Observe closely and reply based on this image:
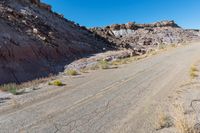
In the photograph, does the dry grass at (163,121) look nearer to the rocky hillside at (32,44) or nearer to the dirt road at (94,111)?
the dirt road at (94,111)

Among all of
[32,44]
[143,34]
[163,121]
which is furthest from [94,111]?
[143,34]

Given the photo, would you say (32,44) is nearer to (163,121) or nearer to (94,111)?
(94,111)

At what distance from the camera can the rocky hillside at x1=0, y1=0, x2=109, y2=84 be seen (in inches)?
859

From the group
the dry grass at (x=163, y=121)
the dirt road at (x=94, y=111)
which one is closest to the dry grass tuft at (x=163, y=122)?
the dry grass at (x=163, y=121)

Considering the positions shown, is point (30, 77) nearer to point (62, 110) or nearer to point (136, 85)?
point (136, 85)

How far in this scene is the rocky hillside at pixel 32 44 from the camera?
2181 centimetres

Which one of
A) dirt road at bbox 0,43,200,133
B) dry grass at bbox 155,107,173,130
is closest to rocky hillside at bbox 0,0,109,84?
dirt road at bbox 0,43,200,133

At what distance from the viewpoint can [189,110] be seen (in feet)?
26.7

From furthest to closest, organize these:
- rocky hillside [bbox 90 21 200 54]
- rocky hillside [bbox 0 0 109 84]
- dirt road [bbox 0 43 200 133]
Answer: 1. rocky hillside [bbox 90 21 200 54]
2. rocky hillside [bbox 0 0 109 84]
3. dirt road [bbox 0 43 200 133]

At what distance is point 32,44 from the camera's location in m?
26.7

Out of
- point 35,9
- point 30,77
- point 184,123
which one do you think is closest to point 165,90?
point 184,123

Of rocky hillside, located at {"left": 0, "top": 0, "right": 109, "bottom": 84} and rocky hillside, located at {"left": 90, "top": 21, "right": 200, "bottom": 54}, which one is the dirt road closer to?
rocky hillside, located at {"left": 0, "top": 0, "right": 109, "bottom": 84}

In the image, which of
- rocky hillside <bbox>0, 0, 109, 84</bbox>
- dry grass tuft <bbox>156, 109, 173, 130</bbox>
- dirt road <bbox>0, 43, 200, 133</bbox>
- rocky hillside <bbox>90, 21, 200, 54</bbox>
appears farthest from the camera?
rocky hillside <bbox>90, 21, 200, 54</bbox>

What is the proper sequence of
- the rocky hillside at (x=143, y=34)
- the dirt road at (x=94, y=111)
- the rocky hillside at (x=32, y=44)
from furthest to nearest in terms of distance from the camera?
the rocky hillside at (x=143, y=34) → the rocky hillside at (x=32, y=44) → the dirt road at (x=94, y=111)
